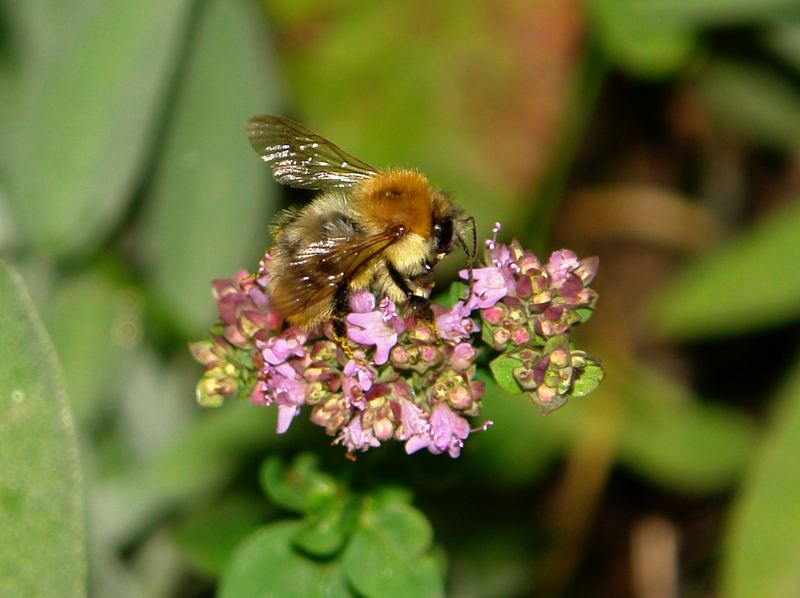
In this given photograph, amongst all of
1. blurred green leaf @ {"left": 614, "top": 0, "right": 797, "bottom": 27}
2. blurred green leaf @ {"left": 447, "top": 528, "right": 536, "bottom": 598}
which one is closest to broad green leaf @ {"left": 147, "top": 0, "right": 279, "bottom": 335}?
blurred green leaf @ {"left": 447, "top": 528, "right": 536, "bottom": 598}

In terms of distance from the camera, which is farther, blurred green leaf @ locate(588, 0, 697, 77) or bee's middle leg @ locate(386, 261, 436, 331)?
blurred green leaf @ locate(588, 0, 697, 77)

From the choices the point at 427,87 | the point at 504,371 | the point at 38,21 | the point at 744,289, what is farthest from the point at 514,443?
the point at 38,21

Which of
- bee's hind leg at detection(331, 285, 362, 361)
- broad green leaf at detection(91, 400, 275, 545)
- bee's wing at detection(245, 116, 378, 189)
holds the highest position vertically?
bee's wing at detection(245, 116, 378, 189)

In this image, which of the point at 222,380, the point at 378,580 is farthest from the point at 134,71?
the point at 378,580

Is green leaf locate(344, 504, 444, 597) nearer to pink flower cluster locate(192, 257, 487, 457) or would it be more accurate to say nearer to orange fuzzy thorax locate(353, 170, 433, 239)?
pink flower cluster locate(192, 257, 487, 457)

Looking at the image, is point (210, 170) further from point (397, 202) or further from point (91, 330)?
point (397, 202)

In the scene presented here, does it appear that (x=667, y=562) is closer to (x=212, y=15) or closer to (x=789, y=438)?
(x=789, y=438)

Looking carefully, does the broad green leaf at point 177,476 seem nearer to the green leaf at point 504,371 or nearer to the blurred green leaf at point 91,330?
the blurred green leaf at point 91,330
